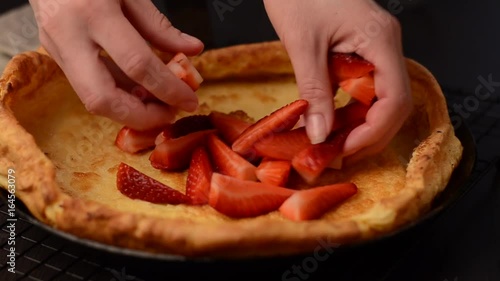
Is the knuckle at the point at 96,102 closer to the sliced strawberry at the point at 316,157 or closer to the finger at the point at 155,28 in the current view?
the finger at the point at 155,28

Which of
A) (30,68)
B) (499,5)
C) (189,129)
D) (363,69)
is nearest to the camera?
(363,69)

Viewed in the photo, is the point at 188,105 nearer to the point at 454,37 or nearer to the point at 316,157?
the point at 316,157

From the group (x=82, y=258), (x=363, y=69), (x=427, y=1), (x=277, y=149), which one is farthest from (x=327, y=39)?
(x=427, y=1)

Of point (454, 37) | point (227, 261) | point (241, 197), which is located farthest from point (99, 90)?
point (454, 37)

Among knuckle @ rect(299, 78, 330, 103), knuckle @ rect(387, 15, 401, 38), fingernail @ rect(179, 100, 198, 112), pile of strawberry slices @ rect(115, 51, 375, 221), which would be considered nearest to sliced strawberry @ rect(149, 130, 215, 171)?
pile of strawberry slices @ rect(115, 51, 375, 221)

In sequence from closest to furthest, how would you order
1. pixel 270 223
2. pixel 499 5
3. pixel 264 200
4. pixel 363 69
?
pixel 270 223
pixel 264 200
pixel 363 69
pixel 499 5

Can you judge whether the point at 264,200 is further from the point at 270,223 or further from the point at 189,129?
the point at 189,129

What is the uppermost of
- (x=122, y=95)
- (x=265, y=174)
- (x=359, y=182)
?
(x=122, y=95)
